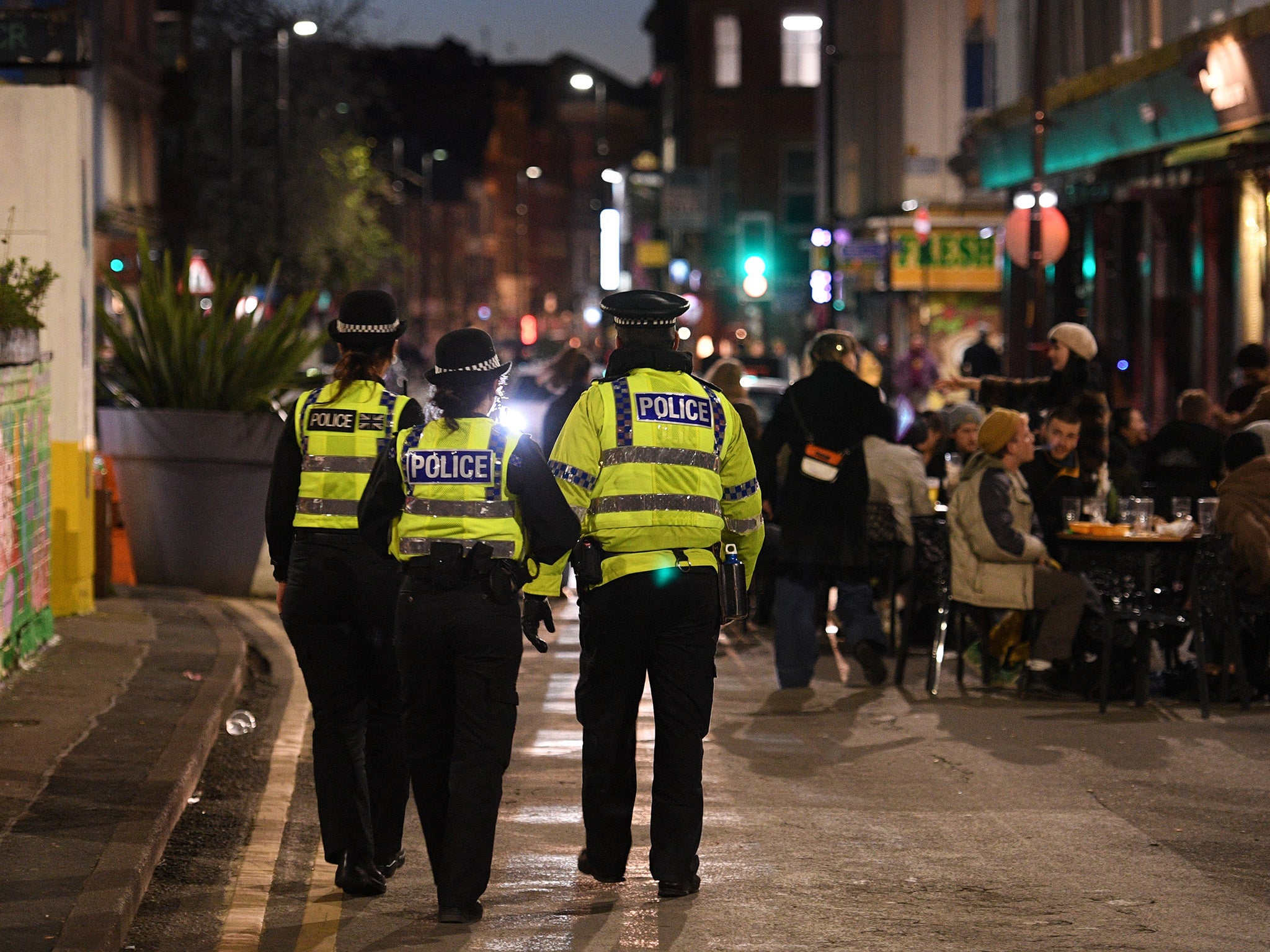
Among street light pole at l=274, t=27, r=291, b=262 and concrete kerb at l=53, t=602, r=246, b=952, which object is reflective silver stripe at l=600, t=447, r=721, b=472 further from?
street light pole at l=274, t=27, r=291, b=262

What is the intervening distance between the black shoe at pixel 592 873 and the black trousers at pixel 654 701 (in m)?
0.02

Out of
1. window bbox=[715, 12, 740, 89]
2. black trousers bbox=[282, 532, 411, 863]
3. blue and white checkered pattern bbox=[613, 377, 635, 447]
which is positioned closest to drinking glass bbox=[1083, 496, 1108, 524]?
blue and white checkered pattern bbox=[613, 377, 635, 447]

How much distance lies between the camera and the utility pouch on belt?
674cm

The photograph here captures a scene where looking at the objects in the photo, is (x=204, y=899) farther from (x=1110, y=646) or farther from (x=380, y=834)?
(x=1110, y=646)

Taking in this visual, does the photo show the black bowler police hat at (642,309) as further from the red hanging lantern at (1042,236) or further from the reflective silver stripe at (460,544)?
the red hanging lantern at (1042,236)

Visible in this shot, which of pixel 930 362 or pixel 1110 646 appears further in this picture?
pixel 930 362

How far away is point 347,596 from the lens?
6703 mm

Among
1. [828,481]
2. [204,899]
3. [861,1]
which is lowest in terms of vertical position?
[204,899]

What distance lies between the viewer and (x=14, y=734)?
898 centimetres

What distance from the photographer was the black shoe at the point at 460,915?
6.35 metres

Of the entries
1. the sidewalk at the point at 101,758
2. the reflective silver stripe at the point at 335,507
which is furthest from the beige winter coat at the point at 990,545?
the reflective silver stripe at the point at 335,507

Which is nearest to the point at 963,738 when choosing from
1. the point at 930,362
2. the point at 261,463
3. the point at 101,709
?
the point at 101,709

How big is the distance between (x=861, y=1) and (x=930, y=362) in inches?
609

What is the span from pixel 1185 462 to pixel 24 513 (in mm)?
7278
